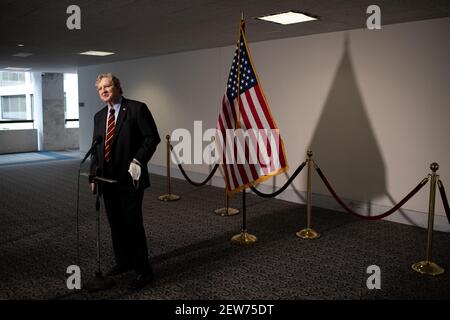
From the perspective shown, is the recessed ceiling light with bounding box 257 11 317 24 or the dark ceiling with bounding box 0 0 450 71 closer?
the dark ceiling with bounding box 0 0 450 71

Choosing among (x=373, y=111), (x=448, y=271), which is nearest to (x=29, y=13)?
(x=373, y=111)

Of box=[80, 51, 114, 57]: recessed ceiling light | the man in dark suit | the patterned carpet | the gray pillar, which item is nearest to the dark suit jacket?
the man in dark suit

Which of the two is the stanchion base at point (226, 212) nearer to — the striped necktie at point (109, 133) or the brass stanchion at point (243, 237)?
the brass stanchion at point (243, 237)

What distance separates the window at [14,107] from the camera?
2491 centimetres

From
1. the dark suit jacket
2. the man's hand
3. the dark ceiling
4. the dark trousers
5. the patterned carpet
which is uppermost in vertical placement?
the dark ceiling

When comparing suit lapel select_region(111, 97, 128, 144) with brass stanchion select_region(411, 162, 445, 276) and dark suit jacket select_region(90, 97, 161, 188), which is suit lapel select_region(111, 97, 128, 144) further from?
brass stanchion select_region(411, 162, 445, 276)

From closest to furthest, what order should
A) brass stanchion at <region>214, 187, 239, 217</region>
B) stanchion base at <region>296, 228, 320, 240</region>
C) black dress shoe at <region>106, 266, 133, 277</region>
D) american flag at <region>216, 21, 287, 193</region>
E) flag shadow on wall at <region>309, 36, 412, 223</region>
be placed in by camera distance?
black dress shoe at <region>106, 266, 133, 277</region> < american flag at <region>216, 21, 287, 193</region> < stanchion base at <region>296, 228, 320, 240</region> < flag shadow on wall at <region>309, 36, 412, 223</region> < brass stanchion at <region>214, 187, 239, 217</region>

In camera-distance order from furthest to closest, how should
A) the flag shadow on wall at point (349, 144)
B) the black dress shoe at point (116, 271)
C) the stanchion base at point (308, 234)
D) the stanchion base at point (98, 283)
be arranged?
the flag shadow on wall at point (349, 144), the stanchion base at point (308, 234), the black dress shoe at point (116, 271), the stanchion base at point (98, 283)

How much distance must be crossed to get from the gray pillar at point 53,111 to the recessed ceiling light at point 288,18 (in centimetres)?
1165

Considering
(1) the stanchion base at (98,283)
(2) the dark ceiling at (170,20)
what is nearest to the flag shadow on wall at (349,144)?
(2) the dark ceiling at (170,20)

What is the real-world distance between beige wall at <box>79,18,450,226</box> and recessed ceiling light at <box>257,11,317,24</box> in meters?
1.08

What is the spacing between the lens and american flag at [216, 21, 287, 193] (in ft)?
14.4

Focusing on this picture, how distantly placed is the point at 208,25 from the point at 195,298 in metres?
3.95

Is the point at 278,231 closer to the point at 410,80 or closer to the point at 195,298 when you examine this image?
the point at 195,298
